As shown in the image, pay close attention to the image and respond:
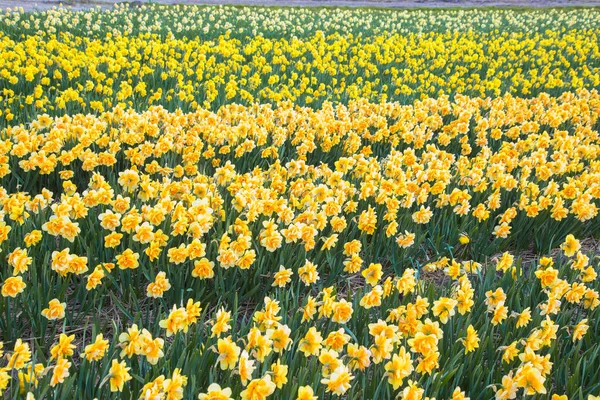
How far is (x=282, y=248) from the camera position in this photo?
10.3 ft

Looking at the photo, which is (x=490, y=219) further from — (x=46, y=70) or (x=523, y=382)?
(x=46, y=70)

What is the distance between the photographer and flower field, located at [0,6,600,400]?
81.0 inches

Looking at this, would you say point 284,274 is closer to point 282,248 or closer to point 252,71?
point 282,248

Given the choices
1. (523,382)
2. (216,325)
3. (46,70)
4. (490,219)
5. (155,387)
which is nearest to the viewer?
(155,387)

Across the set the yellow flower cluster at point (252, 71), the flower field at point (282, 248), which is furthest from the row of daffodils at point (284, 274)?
the yellow flower cluster at point (252, 71)

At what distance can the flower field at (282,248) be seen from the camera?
206cm

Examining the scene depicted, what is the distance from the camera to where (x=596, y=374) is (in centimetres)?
229

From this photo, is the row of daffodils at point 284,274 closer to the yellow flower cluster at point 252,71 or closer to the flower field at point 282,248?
the flower field at point 282,248

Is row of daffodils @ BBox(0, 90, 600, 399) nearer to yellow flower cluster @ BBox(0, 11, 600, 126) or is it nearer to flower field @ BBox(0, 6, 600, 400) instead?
flower field @ BBox(0, 6, 600, 400)

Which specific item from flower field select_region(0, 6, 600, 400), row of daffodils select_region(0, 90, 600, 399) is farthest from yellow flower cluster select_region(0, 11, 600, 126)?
row of daffodils select_region(0, 90, 600, 399)

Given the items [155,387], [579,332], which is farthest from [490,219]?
[155,387]

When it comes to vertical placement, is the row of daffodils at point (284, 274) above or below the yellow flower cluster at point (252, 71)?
below

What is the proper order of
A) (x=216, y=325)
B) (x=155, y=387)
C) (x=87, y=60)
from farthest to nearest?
(x=87, y=60) → (x=216, y=325) → (x=155, y=387)

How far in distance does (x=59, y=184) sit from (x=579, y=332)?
3.64 metres
